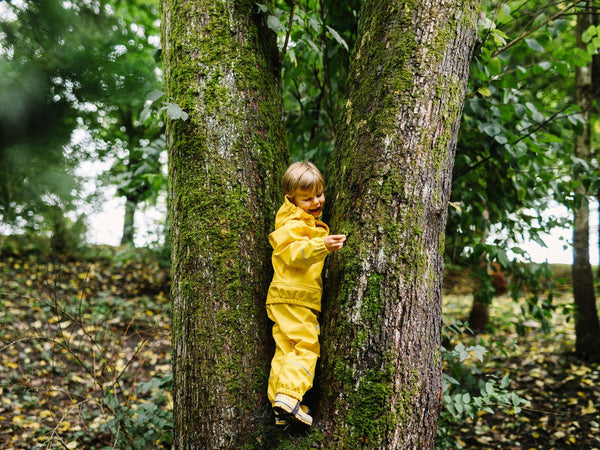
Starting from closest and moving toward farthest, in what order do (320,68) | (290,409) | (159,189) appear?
1. (290,409)
2. (320,68)
3. (159,189)

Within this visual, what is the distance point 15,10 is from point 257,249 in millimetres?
1221

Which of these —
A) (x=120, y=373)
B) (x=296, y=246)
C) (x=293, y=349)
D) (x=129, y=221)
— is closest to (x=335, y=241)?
(x=296, y=246)

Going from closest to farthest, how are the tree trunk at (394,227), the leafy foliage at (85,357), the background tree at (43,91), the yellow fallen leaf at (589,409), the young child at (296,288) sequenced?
the background tree at (43,91) → the tree trunk at (394,227) → the young child at (296,288) → the leafy foliage at (85,357) → the yellow fallen leaf at (589,409)

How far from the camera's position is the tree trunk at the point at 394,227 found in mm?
1516

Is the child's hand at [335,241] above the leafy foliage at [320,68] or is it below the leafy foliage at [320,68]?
below

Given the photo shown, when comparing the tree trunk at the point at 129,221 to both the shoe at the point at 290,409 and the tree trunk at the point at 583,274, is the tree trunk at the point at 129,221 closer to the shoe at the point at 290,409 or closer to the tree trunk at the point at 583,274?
the shoe at the point at 290,409

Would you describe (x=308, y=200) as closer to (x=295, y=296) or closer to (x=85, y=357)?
(x=295, y=296)

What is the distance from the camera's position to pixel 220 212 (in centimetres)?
181

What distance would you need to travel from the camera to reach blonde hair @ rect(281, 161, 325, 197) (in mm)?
1992

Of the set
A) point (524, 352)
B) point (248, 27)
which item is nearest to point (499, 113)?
point (248, 27)

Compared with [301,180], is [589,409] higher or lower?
lower

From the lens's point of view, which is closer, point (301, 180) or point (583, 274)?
point (301, 180)

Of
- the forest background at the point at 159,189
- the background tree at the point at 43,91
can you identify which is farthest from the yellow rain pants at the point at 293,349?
the background tree at the point at 43,91

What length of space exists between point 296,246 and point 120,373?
2866 mm
